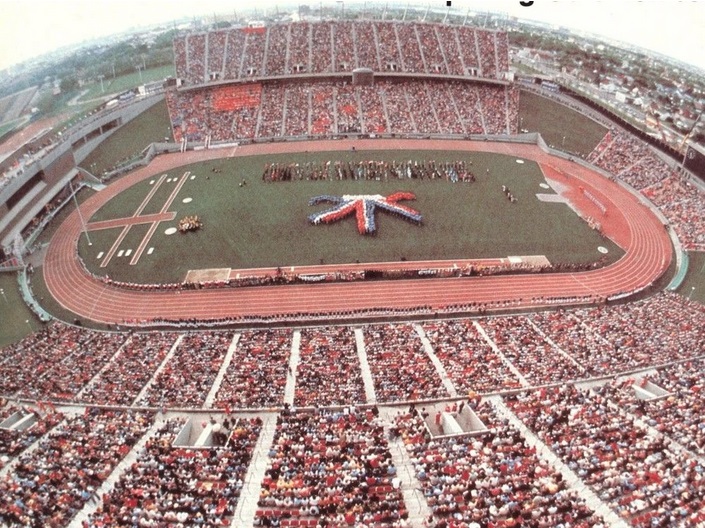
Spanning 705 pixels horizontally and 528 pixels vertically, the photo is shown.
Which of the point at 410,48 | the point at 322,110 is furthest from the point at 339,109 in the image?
the point at 410,48

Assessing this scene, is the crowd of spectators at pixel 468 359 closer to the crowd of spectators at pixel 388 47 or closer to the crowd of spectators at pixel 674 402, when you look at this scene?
the crowd of spectators at pixel 674 402

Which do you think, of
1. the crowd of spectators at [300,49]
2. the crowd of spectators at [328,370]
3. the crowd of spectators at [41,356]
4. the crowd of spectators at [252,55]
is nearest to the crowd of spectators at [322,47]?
the crowd of spectators at [300,49]

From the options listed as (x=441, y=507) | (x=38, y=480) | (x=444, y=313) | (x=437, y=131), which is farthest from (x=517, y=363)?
(x=437, y=131)

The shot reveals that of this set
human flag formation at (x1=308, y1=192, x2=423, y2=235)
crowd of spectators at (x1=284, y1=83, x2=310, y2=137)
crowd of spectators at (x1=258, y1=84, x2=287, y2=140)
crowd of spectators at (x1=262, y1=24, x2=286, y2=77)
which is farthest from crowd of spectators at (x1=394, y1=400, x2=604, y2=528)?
crowd of spectators at (x1=262, y1=24, x2=286, y2=77)

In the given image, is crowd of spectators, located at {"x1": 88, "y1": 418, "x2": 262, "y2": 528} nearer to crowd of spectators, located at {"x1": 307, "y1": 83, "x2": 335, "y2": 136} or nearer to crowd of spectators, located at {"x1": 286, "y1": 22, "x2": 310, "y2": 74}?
crowd of spectators, located at {"x1": 307, "y1": 83, "x2": 335, "y2": 136}

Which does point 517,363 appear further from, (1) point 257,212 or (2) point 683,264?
(1) point 257,212

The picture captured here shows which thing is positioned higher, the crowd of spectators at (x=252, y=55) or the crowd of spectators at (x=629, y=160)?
the crowd of spectators at (x=252, y=55)
